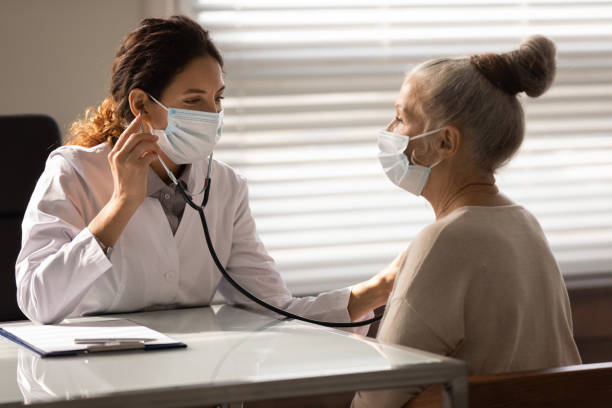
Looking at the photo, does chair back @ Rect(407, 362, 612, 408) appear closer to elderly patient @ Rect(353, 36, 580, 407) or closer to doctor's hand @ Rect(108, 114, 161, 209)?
elderly patient @ Rect(353, 36, 580, 407)

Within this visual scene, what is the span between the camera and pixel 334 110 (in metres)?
2.83

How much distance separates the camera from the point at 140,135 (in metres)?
1.68

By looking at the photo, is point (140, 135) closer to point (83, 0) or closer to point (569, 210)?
point (83, 0)

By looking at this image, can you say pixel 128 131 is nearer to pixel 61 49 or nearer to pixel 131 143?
pixel 131 143

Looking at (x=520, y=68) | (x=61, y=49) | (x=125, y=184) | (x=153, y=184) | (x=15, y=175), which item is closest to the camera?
(x=520, y=68)

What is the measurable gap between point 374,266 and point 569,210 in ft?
2.61

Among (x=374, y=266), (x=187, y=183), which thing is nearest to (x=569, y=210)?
(x=374, y=266)

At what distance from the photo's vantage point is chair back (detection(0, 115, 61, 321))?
2.20 meters

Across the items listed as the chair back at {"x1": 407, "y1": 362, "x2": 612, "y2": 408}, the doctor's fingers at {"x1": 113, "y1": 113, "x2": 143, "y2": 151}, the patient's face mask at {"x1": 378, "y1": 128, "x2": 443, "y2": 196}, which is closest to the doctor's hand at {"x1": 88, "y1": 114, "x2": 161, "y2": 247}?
the doctor's fingers at {"x1": 113, "y1": 113, "x2": 143, "y2": 151}

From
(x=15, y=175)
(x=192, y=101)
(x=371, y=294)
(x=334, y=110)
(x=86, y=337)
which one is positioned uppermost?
(x=192, y=101)

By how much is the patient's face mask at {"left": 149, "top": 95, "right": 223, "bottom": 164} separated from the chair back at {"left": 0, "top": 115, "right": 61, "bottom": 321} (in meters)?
0.59

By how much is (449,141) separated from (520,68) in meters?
0.19

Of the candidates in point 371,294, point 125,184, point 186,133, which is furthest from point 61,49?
point 371,294

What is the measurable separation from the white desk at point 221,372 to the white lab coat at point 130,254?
0.88 feet
